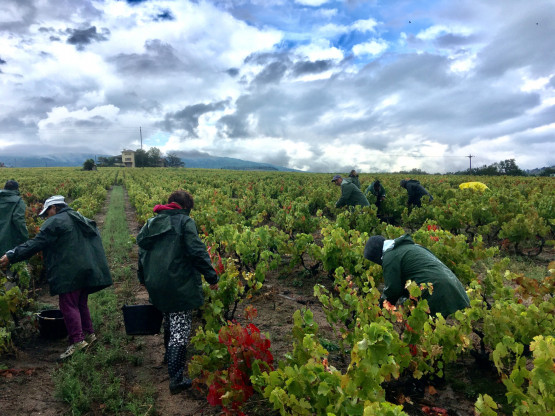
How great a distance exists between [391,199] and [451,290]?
959 cm

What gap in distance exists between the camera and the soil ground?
329 centimetres

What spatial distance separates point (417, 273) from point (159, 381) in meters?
2.98

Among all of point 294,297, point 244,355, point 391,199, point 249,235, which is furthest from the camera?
point 391,199

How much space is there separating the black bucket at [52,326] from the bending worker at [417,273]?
4118 mm

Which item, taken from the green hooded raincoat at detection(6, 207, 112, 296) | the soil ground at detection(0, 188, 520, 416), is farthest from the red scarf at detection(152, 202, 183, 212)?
the soil ground at detection(0, 188, 520, 416)

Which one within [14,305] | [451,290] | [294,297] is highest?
[451,290]

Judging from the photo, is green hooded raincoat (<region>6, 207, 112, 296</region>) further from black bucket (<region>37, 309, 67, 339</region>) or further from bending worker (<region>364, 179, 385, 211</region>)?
bending worker (<region>364, 179, 385, 211</region>)

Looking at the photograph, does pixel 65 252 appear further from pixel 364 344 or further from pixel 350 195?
pixel 350 195

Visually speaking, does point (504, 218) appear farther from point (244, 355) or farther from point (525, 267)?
point (244, 355)

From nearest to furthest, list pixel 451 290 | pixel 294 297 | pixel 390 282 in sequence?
pixel 451 290 < pixel 390 282 < pixel 294 297

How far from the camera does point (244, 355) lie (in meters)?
3.01

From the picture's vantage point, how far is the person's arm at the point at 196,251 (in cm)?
349

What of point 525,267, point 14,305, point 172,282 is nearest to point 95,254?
point 14,305

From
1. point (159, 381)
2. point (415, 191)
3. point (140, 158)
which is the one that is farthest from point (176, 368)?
point (140, 158)
